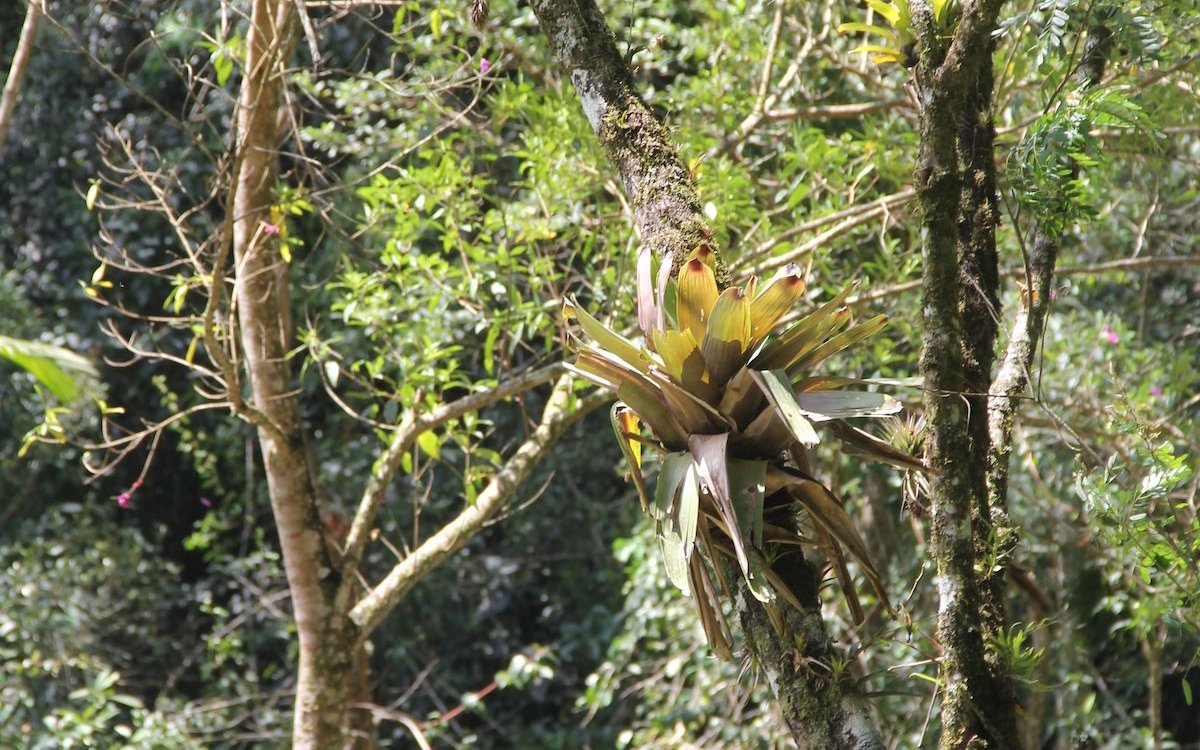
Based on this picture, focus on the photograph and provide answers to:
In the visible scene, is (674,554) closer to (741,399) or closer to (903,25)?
(741,399)

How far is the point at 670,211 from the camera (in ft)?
5.46

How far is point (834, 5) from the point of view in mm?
3418

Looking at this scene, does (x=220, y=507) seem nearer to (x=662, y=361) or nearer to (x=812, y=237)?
(x=812, y=237)

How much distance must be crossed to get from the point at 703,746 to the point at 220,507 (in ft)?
8.50

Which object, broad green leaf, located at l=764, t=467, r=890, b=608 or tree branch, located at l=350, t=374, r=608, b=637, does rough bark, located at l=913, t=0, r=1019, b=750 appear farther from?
tree branch, located at l=350, t=374, r=608, b=637

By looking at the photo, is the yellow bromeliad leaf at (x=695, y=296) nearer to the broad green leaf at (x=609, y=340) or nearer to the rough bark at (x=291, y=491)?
the broad green leaf at (x=609, y=340)

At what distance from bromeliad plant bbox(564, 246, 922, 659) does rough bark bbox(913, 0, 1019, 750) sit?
63 millimetres

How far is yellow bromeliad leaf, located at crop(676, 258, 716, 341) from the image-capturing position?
4.80ft

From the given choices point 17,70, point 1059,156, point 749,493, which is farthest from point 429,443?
point 1059,156

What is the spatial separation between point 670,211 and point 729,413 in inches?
A: 13.6

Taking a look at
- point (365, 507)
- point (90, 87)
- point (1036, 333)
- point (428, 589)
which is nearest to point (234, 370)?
point (365, 507)

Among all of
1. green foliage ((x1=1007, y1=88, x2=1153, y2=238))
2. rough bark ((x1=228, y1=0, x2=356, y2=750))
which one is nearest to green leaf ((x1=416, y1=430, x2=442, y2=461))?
rough bark ((x1=228, y1=0, x2=356, y2=750))

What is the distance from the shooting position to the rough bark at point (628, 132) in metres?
1.65

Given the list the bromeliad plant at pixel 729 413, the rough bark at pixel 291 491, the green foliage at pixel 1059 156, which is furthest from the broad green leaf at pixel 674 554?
the rough bark at pixel 291 491
